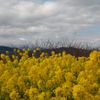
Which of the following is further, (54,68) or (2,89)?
(54,68)

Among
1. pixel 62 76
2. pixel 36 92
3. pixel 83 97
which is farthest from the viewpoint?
pixel 62 76

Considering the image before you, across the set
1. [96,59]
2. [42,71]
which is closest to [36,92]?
[42,71]

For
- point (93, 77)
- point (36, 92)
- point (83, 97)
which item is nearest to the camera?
point (83, 97)

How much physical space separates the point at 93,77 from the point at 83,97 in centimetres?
120

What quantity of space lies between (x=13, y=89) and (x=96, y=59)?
73.2 inches

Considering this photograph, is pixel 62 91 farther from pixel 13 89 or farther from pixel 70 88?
pixel 13 89

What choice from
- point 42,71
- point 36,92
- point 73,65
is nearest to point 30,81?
point 42,71

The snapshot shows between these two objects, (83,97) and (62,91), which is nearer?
(83,97)

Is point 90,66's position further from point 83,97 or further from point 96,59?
point 83,97

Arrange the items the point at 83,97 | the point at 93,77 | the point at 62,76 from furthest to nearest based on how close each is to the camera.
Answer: the point at 62,76 < the point at 93,77 < the point at 83,97

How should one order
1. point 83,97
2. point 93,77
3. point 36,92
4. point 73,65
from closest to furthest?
point 83,97 < point 36,92 < point 93,77 < point 73,65

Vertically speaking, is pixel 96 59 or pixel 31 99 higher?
pixel 96 59

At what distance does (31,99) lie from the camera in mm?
7160

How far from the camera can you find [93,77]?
7.70m
